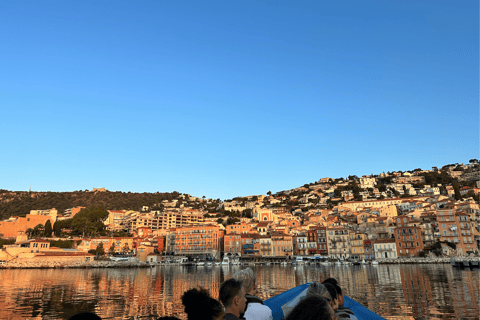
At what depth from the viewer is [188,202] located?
162 m

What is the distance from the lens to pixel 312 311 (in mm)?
2449

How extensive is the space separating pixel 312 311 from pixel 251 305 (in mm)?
2631

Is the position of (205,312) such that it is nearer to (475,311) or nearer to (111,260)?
(475,311)

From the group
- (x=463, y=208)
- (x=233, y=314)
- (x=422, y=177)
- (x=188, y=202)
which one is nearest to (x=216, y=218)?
(x=188, y=202)

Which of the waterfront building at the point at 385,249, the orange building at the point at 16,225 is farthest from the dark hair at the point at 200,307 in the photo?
the orange building at the point at 16,225

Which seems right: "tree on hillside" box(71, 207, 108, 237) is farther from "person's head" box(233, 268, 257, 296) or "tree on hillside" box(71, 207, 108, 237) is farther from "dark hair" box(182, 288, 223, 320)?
"dark hair" box(182, 288, 223, 320)

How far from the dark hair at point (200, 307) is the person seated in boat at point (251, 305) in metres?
1.65

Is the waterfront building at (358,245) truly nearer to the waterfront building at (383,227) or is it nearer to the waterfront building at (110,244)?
the waterfront building at (383,227)

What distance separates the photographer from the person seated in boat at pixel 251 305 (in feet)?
15.7

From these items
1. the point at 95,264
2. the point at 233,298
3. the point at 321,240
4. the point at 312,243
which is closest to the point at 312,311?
the point at 233,298

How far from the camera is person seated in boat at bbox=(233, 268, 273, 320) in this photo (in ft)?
15.7

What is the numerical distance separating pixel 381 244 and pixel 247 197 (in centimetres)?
9657

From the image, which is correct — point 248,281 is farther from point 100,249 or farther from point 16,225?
point 16,225

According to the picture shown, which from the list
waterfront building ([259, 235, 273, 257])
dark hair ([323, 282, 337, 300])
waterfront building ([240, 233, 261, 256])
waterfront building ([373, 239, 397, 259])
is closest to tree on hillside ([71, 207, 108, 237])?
waterfront building ([240, 233, 261, 256])
